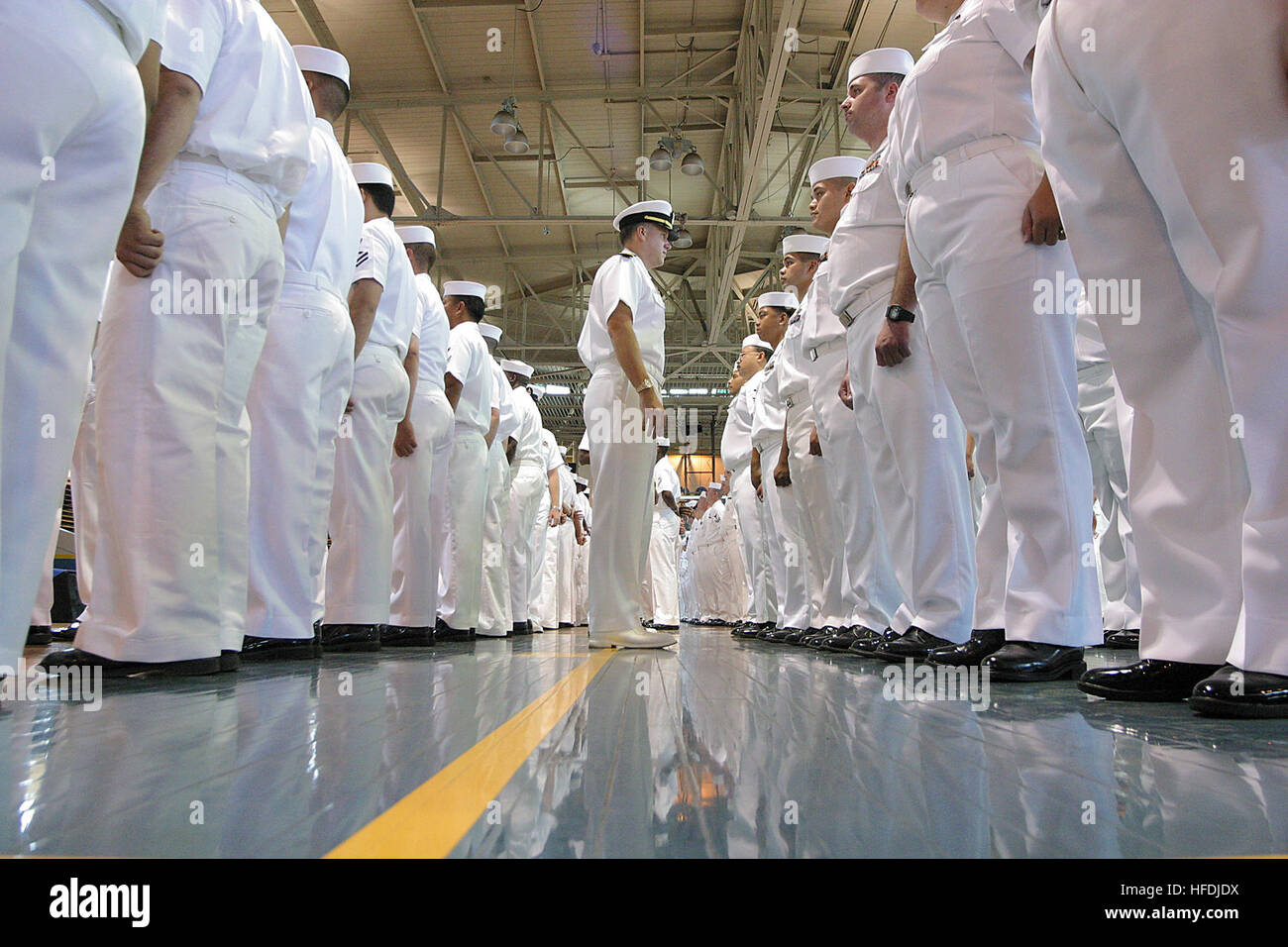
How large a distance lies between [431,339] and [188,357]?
2.87m

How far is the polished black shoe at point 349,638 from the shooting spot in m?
3.67

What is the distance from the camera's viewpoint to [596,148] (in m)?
11.9

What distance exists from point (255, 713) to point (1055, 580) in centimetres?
180

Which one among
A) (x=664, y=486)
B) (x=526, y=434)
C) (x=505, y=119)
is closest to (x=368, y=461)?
(x=526, y=434)

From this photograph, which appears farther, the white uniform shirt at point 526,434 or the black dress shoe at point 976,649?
the white uniform shirt at point 526,434

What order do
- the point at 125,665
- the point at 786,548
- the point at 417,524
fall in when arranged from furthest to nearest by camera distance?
the point at 786,548 < the point at 417,524 < the point at 125,665

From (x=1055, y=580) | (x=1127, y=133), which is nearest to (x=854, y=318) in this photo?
(x=1055, y=580)

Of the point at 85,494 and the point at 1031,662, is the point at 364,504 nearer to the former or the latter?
the point at 85,494

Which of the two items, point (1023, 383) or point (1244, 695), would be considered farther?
point (1023, 383)

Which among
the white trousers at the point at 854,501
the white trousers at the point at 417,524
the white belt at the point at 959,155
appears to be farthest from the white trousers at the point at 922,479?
the white trousers at the point at 417,524

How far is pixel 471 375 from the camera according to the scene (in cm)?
545

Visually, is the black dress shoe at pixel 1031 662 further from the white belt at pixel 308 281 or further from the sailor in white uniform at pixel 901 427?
the white belt at pixel 308 281

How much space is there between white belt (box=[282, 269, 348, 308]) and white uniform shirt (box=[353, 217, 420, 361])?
2.43ft

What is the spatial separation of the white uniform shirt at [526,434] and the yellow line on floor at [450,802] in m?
5.85
